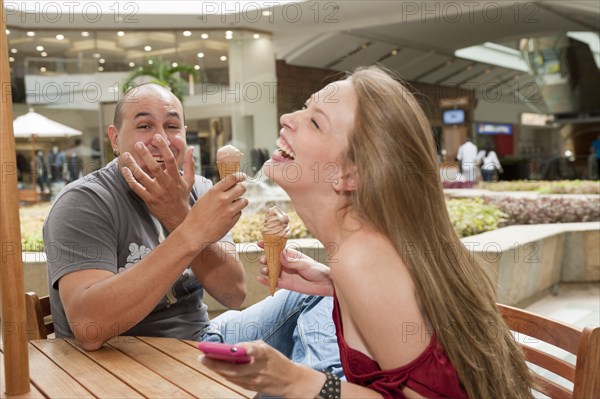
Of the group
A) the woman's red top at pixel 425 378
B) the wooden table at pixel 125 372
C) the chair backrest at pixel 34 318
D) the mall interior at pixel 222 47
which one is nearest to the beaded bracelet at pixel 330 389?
the woman's red top at pixel 425 378

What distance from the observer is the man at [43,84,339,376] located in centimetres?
165

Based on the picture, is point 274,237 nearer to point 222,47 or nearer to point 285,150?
point 285,150

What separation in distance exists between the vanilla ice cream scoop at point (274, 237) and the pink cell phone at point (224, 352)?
0.69 meters

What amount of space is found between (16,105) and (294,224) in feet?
35.6

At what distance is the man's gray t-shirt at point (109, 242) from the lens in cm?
182

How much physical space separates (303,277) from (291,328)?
1.01 feet

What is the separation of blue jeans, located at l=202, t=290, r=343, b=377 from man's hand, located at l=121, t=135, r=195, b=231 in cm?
50

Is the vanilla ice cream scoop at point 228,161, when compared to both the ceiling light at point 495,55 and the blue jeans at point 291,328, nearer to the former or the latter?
the blue jeans at point 291,328

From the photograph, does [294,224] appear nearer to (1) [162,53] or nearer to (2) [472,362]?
(2) [472,362]

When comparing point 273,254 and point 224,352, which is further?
point 273,254

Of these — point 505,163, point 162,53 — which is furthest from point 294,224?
point 505,163

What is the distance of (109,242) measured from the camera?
192 cm

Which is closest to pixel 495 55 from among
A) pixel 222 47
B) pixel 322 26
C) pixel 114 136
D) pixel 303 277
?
pixel 322 26

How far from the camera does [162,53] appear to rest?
590 inches
